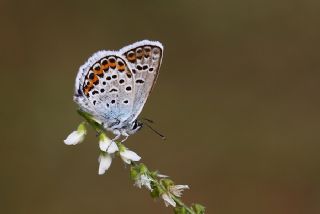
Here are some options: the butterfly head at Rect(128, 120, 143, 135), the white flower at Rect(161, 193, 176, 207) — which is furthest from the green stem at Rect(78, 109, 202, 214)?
the butterfly head at Rect(128, 120, 143, 135)

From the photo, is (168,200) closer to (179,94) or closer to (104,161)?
(104,161)

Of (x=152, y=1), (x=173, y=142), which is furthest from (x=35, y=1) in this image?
(x=173, y=142)

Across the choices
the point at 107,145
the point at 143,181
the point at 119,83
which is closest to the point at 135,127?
the point at 119,83

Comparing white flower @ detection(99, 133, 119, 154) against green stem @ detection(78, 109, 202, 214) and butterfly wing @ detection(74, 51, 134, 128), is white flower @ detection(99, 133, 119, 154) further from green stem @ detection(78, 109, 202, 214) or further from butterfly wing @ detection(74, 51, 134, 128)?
butterfly wing @ detection(74, 51, 134, 128)

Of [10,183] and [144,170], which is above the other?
[144,170]

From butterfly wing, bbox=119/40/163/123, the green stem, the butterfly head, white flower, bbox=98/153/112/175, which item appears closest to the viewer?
the green stem

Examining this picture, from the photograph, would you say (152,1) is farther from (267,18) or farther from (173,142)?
(173,142)

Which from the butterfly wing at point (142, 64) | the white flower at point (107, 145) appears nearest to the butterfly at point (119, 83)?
the butterfly wing at point (142, 64)
